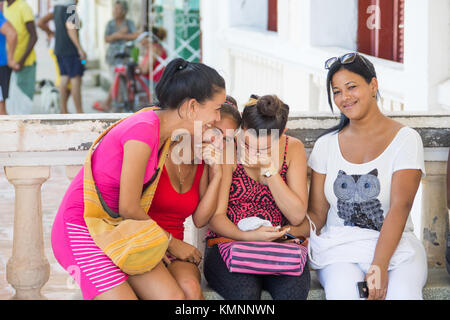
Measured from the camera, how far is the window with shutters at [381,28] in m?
6.66

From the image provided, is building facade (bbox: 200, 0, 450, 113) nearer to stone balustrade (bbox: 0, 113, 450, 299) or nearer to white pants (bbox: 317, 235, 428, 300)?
stone balustrade (bbox: 0, 113, 450, 299)

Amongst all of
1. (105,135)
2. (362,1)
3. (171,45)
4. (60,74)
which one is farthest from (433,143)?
(171,45)

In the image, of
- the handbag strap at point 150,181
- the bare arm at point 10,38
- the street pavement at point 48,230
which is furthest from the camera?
the bare arm at point 10,38

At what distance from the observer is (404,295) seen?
311cm

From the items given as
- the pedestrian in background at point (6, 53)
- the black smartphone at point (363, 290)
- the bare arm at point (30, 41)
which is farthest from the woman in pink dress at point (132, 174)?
the bare arm at point (30, 41)

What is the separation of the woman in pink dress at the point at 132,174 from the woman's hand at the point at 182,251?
0.66 ft

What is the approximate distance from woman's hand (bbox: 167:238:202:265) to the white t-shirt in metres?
0.64

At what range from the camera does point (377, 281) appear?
3127 mm

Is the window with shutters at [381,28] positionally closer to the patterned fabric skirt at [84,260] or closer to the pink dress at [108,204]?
the pink dress at [108,204]

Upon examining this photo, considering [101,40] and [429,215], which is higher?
[101,40]

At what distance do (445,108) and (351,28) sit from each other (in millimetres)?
2990

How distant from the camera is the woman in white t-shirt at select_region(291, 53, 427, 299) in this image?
10.4ft

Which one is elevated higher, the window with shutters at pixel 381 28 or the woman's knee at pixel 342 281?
the window with shutters at pixel 381 28

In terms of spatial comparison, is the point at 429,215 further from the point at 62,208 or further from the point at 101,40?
the point at 101,40
